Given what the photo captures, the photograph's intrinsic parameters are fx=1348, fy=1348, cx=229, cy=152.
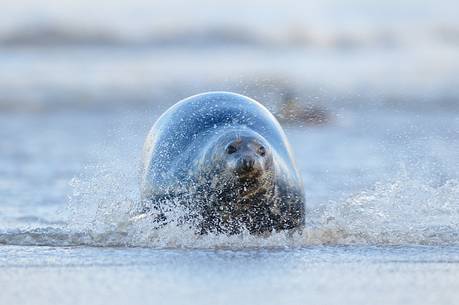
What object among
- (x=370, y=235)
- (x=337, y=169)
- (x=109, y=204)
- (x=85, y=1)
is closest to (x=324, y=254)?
(x=370, y=235)

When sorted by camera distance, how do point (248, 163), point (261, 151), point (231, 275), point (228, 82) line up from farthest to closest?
point (228, 82) < point (261, 151) < point (248, 163) < point (231, 275)

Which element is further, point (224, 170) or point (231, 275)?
point (224, 170)

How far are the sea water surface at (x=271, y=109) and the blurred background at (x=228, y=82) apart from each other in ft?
0.17

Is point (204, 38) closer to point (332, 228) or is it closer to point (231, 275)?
point (332, 228)

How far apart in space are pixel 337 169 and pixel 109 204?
394 centimetres

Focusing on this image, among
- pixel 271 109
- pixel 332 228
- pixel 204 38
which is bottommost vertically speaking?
pixel 332 228

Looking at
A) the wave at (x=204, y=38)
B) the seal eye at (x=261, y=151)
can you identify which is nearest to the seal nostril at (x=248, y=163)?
the seal eye at (x=261, y=151)

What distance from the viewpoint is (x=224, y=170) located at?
7.50 m

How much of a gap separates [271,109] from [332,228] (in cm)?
224

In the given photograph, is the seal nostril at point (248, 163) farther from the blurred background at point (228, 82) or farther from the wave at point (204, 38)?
the wave at point (204, 38)

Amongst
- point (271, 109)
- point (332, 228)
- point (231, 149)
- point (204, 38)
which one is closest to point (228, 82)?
point (204, 38)

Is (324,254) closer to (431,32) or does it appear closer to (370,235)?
(370,235)

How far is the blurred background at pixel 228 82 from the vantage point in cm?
1162

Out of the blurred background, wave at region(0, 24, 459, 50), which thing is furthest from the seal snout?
wave at region(0, 24, 459, 50)
